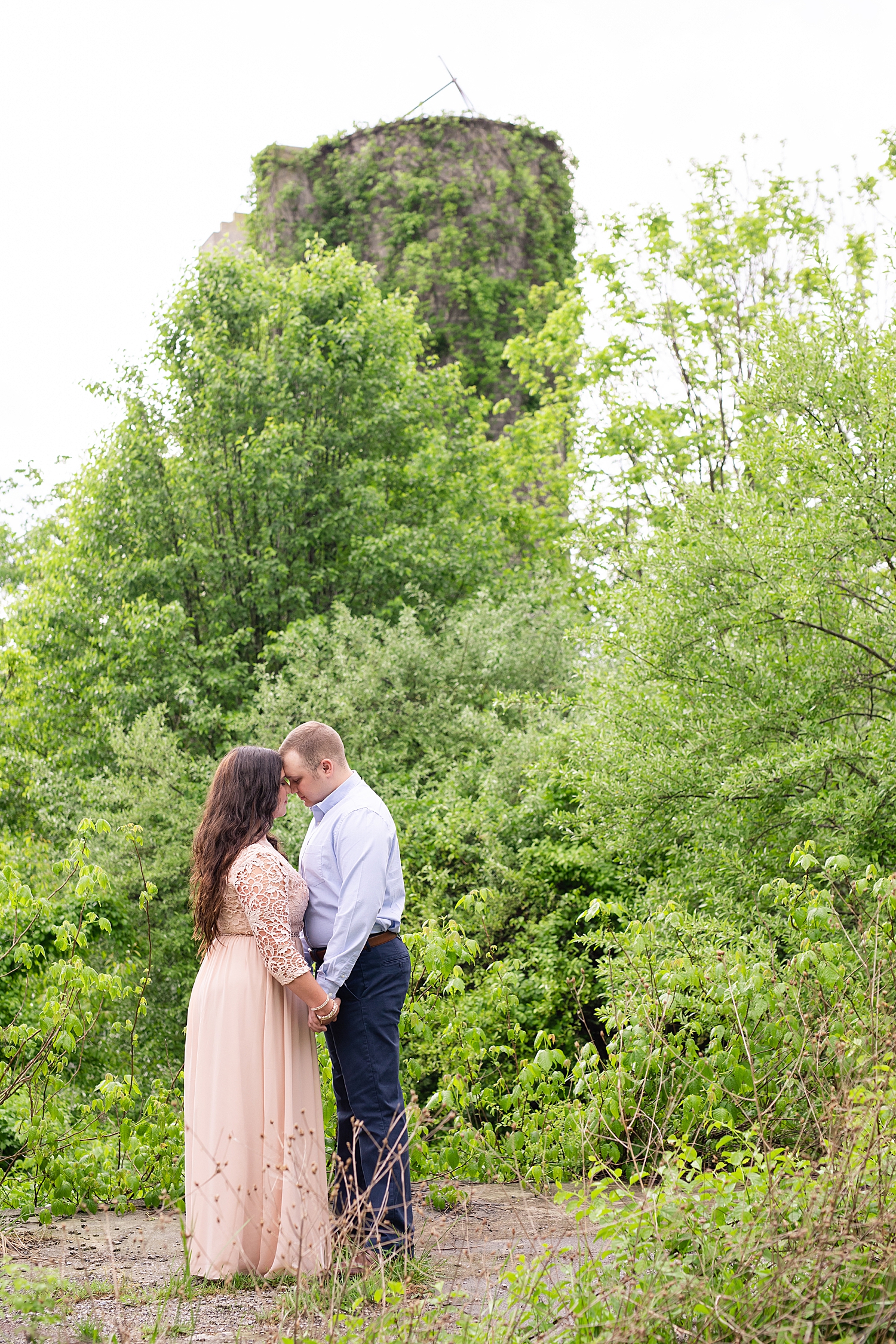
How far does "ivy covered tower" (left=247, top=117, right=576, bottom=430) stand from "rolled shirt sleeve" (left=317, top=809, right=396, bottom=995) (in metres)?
19.3

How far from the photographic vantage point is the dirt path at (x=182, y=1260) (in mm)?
3449

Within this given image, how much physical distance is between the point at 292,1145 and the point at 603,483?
14896 millimetres

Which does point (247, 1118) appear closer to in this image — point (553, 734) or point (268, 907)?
point (268, 907)

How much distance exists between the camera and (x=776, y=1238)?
2.90 m

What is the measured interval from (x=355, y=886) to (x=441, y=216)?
835 inches

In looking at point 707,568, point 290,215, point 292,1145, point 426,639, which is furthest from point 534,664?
point 290,215

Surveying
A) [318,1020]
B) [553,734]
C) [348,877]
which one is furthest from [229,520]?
[318,1020]

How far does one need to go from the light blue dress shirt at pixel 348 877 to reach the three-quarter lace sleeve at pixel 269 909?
0.43 ft

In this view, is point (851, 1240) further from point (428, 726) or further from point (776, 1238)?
point (428, 726)

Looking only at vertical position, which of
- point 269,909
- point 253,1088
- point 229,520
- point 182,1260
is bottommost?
point 182,1260

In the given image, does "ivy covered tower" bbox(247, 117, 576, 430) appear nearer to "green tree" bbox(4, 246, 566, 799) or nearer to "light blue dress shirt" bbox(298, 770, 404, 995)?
"green tree" bbox(4, 246, 566, 799)

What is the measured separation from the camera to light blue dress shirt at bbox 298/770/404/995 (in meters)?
4.07

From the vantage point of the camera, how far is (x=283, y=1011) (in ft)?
13.8

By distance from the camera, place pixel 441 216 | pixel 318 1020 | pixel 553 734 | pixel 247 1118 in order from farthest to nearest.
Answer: pixel 441 216
pixel 553 734
pixel 247 1118
pixel 318 1020
